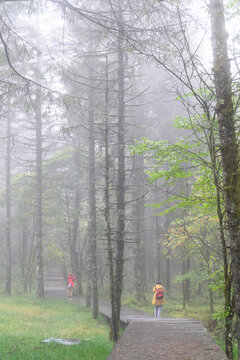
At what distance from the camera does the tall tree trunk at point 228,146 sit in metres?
4.21

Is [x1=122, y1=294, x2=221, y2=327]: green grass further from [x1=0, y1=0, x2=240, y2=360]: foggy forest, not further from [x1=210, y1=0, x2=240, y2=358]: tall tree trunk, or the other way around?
[x1=210, y1=0, x2=240, y2=358]: tall tree trunk

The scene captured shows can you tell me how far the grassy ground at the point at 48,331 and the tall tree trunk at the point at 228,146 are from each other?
4179 mm

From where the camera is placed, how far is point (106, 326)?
1291 cm

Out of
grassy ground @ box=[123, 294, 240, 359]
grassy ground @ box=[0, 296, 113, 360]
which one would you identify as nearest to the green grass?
grassy ground @ box=[123, 294, 240, 359]

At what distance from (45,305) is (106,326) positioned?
5346mm

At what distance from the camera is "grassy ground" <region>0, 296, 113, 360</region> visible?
7.04 meters

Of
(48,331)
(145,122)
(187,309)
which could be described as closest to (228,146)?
(48,331)

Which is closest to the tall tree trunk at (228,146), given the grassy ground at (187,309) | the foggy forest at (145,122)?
the foggy forest at (145,122)

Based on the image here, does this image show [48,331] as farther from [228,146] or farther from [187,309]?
[228,146]

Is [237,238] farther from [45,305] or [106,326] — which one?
[45,305]

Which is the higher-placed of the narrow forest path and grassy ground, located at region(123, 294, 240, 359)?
the narrow forest path

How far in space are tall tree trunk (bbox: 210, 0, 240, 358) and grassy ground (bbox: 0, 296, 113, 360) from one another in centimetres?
418

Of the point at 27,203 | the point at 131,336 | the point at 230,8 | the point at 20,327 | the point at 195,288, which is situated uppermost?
the point at 230,8

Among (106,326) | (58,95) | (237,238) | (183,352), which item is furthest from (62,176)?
(237,238)
